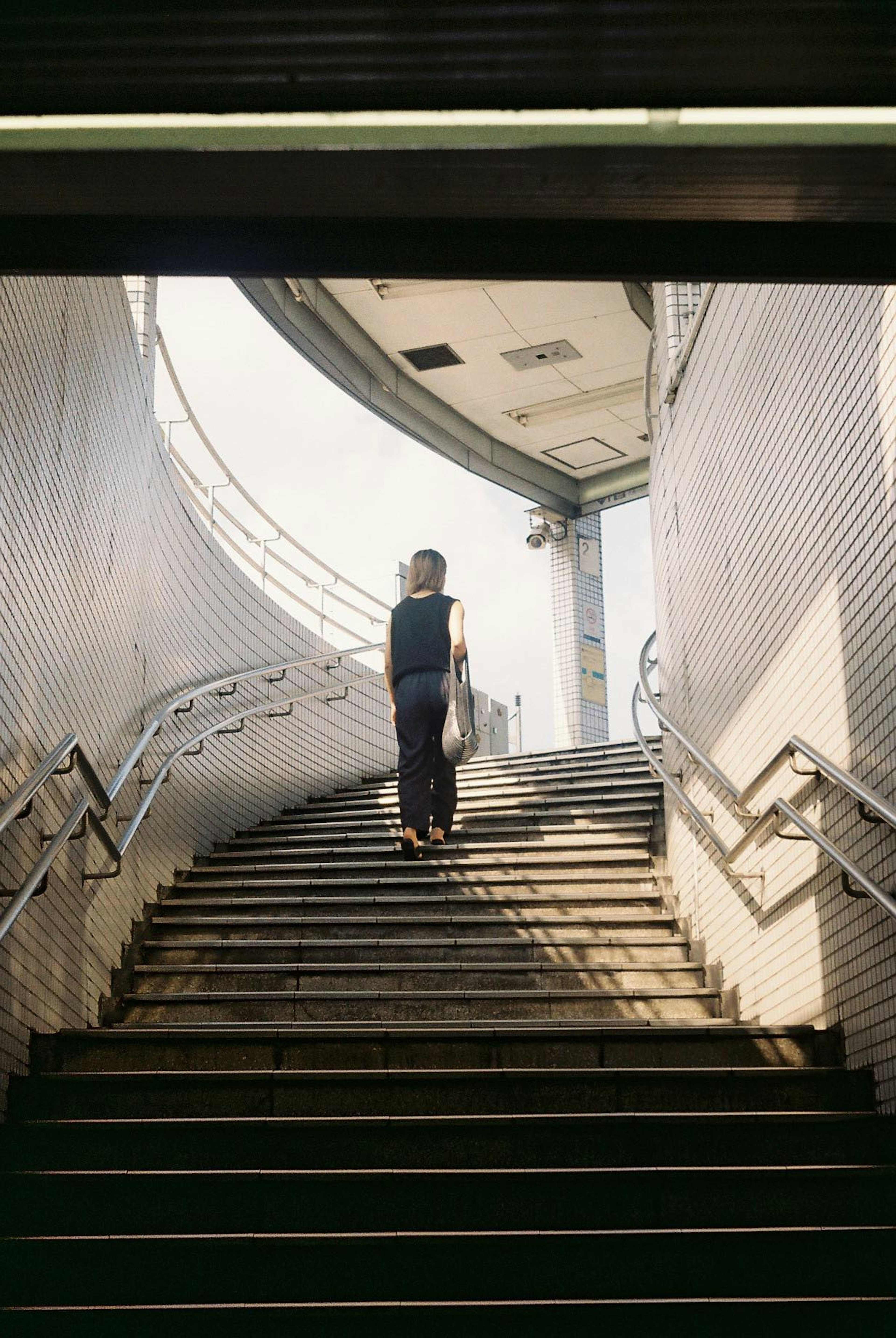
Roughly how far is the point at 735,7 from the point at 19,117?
109 centimetres

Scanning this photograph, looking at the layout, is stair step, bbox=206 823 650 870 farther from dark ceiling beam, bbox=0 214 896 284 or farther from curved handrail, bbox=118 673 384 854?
dark ceiling beam, bbox=0 214 896 284

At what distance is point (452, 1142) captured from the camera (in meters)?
3.86

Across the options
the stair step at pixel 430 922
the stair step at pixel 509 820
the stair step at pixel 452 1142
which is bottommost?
the stair step at pixel 452 1142

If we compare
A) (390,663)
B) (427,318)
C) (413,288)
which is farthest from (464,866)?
(427,318)

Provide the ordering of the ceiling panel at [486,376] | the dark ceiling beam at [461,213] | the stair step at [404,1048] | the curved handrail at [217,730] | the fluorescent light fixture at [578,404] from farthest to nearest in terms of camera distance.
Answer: the fluorescent light fixture at [578,404]
the ceiling panel at [486,376]
the curved handrail at [217,730]
the stair step at [404,1048]
the dark ceiling beam at [461,213]

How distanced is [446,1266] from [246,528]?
6.80 m

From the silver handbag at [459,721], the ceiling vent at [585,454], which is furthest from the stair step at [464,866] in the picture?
the ceiling vent at [585,454]

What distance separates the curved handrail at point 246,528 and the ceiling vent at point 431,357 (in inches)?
94.3

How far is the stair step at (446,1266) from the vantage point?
10.4ft

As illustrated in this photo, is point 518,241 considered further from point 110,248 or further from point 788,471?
point 788,471

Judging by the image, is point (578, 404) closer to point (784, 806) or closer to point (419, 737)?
point (419, 737)

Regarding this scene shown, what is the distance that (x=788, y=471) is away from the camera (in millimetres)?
4887

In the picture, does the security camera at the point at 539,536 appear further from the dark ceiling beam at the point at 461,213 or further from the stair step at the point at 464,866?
the dark ceiling beam at the point at 461,213

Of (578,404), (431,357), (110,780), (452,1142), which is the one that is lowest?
(452,1142)
